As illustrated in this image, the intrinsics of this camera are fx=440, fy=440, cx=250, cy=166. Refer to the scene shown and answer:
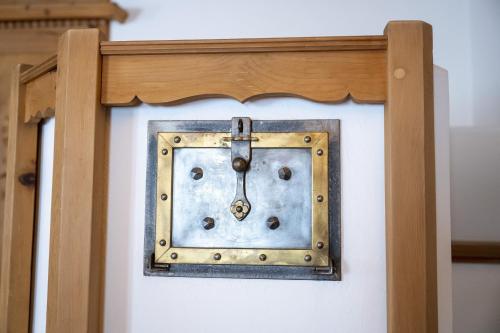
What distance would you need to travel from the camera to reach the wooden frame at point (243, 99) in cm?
83

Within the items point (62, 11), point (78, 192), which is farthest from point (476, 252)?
point (62, 11)

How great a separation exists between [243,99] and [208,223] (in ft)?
0.86

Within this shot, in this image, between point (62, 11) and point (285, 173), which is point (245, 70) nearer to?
point (285, 173)

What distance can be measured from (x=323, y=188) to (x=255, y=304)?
0.90 feet

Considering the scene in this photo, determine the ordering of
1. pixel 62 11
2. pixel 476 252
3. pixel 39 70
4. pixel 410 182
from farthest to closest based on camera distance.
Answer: pixel 62 11, pixel 476 252, pixel 39 70, pixel 410 182

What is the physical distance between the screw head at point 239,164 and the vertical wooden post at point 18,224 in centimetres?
55

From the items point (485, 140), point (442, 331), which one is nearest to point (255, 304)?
point (442, 331)

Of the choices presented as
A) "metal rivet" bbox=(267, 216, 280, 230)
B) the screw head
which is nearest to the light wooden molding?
the screw head

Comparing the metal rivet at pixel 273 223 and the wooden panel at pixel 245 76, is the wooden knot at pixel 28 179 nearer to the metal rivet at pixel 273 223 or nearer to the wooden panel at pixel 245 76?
the wooden panel at pixel 245 76

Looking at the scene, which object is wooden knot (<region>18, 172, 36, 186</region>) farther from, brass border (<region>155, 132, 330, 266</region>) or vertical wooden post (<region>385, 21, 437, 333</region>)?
vertical wooden post (<region>385, 21, 437, 333</region>)

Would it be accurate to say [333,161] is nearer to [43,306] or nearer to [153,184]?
[153,184]

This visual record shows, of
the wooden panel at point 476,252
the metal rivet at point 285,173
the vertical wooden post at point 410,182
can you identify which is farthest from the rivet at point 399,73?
the wooden panel at point 476,252

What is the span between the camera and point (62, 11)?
1881 mm

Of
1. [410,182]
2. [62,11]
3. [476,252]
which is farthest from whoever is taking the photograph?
[62,11]
